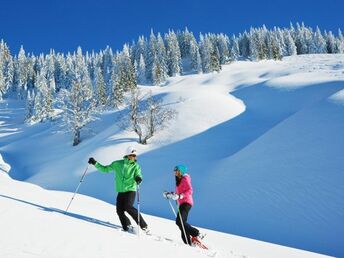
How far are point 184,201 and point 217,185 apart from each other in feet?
38.9

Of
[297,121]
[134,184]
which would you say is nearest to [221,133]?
[297,121]

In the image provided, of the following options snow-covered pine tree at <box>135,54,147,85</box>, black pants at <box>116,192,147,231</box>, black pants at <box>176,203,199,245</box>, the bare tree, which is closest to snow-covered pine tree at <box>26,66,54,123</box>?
snow-covered pine tree at <box>135,54,147,85</box>

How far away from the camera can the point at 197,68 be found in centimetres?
11062

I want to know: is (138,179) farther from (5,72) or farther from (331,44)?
(5,72)

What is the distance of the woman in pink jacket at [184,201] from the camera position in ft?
29.0

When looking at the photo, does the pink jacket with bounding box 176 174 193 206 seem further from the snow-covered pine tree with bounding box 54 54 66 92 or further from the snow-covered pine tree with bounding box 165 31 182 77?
the snow-covered pine tree with bounding box 54 54 66 92

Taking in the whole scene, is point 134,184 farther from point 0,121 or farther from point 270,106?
point 0,121

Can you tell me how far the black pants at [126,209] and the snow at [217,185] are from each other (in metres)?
0.28

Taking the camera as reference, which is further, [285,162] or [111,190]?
[111,190]


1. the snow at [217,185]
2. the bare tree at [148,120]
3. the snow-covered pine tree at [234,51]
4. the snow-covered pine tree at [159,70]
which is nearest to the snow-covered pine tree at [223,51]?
the snow-covered pine tree at [234,51]

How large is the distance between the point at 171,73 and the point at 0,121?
5055 centimetres

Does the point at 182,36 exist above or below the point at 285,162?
above

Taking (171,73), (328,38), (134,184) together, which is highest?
(328,38)

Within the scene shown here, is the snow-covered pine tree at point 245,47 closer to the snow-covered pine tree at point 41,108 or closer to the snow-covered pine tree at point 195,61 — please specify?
the snow-covered pine tree at point 195,61
